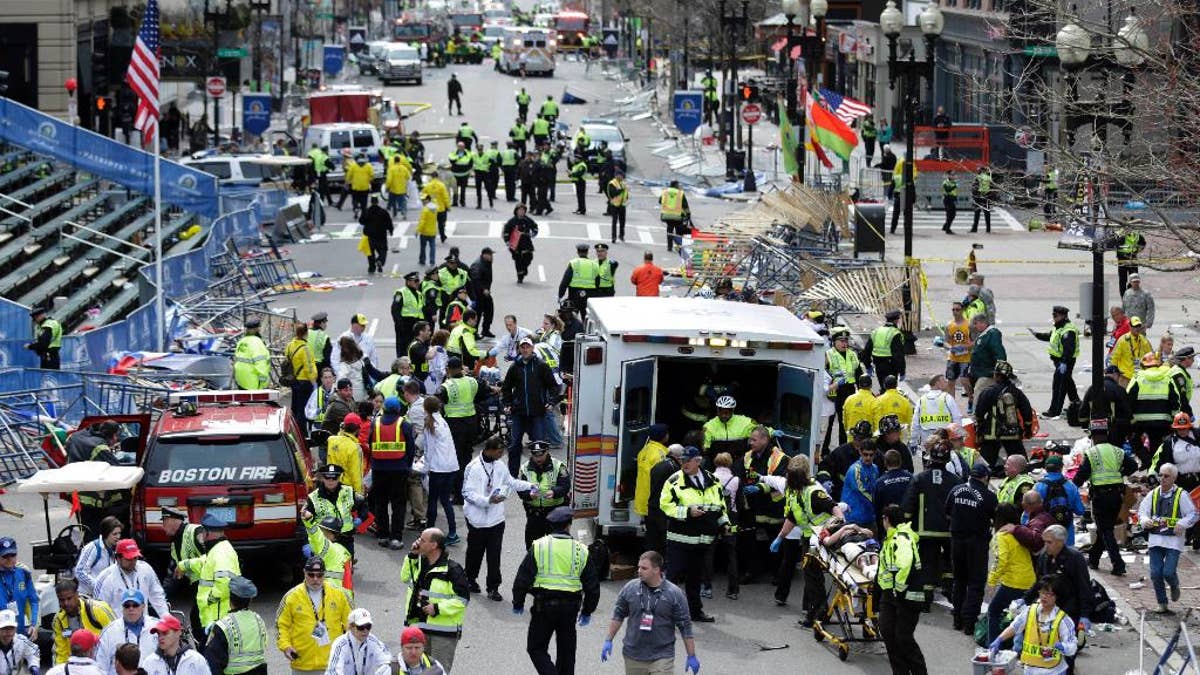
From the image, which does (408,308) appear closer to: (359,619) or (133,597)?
(133,597)

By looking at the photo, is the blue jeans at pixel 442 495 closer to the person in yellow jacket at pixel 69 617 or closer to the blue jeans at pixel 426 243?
the person in yellow jacket at pixel 69 617

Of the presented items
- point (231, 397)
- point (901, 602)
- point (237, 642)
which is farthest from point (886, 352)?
point (237, 642)

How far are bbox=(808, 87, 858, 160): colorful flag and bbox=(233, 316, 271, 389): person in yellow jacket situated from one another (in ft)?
56.6

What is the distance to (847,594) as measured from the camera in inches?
641

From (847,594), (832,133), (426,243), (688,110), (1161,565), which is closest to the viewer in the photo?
(847,594)

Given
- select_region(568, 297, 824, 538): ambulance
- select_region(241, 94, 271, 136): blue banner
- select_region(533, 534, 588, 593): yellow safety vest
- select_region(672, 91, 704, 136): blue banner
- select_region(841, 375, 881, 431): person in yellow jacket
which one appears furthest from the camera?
select_region(672, 91, 704, 136): blue banner

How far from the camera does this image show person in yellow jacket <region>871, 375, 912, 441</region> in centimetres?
→ 2088

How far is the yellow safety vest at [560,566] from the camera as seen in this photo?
14391mm

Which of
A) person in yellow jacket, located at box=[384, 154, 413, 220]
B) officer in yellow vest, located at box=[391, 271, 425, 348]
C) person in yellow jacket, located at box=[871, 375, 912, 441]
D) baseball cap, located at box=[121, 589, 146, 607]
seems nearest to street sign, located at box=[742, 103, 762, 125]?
person in yellow jacket, located at box=[384, 154, 413, 220]

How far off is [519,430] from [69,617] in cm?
858

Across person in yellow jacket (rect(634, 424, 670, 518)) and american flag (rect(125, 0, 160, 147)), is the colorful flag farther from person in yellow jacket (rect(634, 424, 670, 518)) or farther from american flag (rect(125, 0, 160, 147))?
person in yellow jacket (rect(634, 424, 670, 518))

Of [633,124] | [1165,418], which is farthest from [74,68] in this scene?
[1165,418]

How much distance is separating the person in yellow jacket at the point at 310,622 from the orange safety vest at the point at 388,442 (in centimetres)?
552

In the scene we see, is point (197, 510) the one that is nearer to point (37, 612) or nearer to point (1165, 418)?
point (37, 612)
